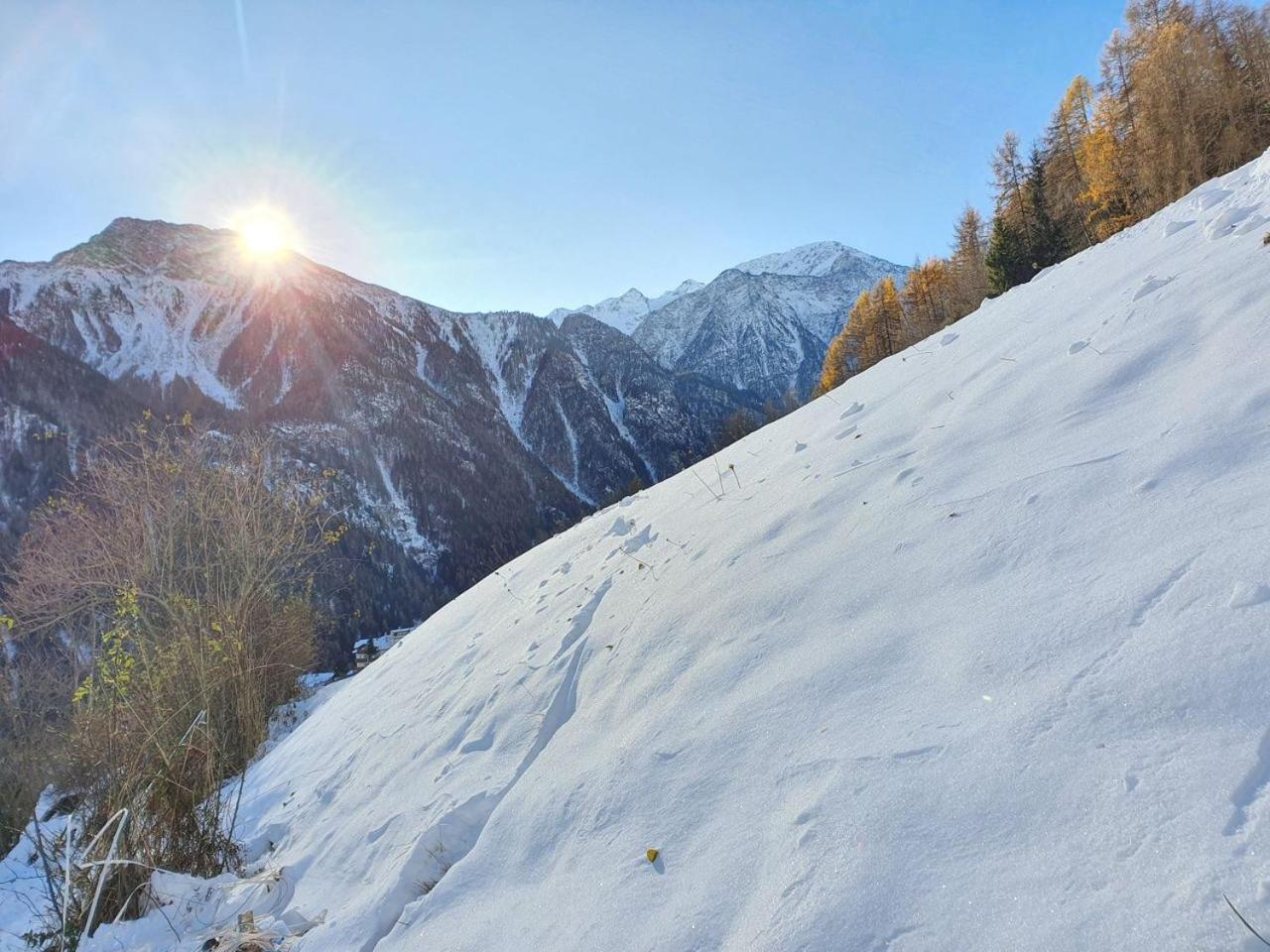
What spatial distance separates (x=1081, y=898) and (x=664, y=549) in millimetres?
3297

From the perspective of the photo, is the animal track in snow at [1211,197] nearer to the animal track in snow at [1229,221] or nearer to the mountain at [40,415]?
the animal track in snow at [1229,221]

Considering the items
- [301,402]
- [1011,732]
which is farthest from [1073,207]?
[301,402]

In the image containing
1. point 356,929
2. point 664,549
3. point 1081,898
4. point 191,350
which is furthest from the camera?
point 191,350

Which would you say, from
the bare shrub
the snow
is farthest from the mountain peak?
the bare shrub

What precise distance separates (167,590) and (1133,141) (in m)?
31.2

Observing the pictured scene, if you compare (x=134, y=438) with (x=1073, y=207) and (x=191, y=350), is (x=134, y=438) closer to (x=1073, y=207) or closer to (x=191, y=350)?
(x=1073, y=207)

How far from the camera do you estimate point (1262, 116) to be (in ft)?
51.7

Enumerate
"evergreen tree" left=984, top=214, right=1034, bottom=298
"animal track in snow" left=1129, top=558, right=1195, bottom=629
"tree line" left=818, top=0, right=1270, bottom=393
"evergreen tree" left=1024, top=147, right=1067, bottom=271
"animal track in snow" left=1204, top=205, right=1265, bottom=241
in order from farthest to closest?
"evergreen tree" left=1024, top=147, right=1067, bottom=271, "evergreen tree" left=984, top=214, right=1034, bottom=298, "tree line" left=818, top=0, right=1270, bottom=393, "animal track in snow" left=1204, top=205, right=1265, bottom=241, "animal track in snow" left=1129, top=558, right=1195, bottom=629

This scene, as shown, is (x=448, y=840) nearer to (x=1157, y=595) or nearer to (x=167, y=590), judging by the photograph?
(x=1157, y=595)

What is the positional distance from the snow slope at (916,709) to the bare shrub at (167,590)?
2.46m

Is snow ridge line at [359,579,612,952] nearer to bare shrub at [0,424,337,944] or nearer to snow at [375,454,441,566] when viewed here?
bare shrub at [0,424,337,944]

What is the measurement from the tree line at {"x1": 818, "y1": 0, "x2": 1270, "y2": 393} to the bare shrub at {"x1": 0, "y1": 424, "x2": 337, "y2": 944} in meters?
16.4

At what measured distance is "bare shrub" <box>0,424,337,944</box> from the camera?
5992 mm

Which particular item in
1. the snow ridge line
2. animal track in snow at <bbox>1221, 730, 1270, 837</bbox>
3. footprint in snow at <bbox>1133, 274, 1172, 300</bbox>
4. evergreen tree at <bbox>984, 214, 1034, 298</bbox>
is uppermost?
evergreen tree at <bbox>984, 214, 1034, 298</bbox>
